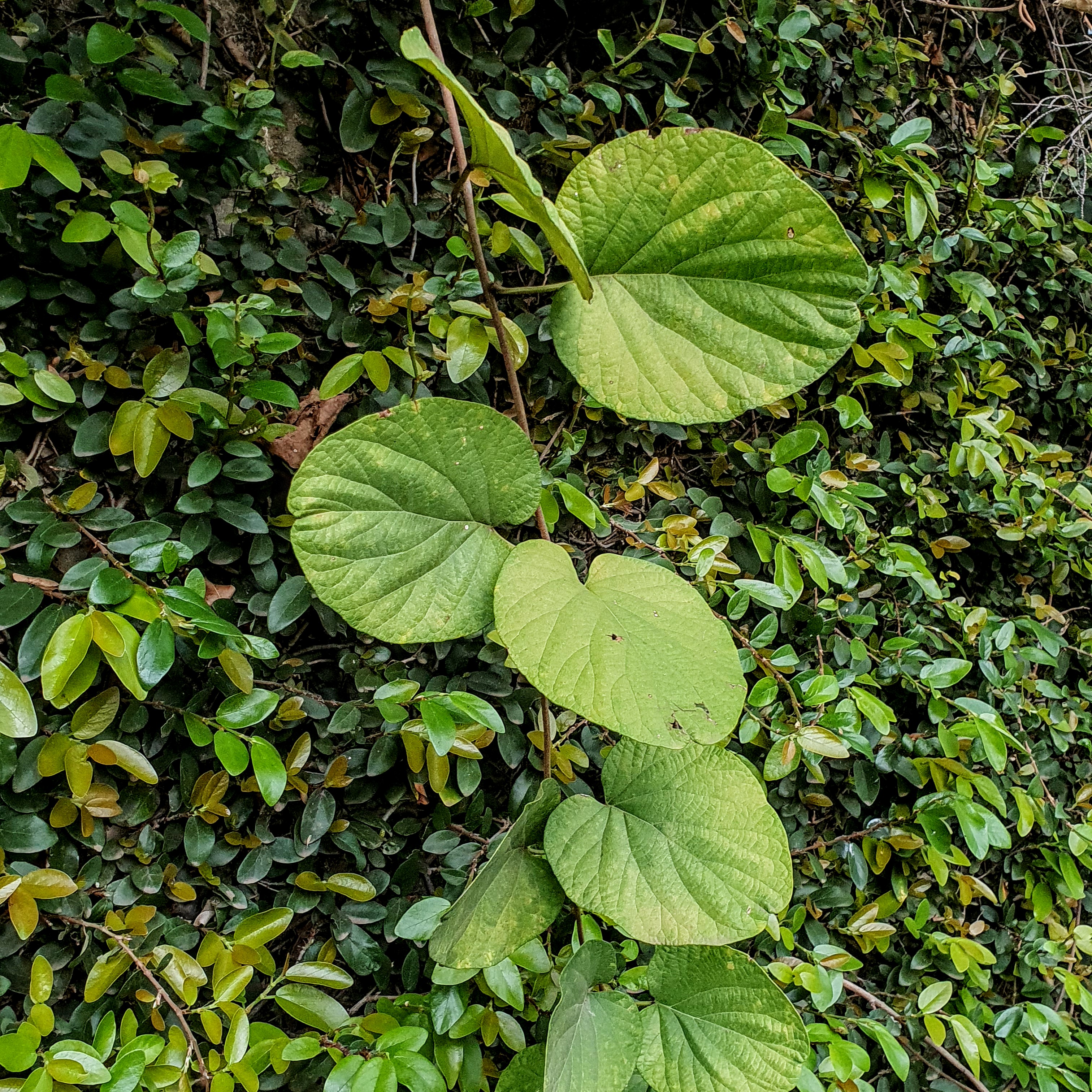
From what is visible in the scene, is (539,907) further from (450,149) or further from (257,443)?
(450,149)

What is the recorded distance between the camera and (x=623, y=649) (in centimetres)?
50

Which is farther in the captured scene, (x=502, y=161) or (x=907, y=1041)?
(x=907, y=1041)

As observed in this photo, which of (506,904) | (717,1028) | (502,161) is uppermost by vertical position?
(502,161)

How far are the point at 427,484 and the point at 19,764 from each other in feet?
1.62

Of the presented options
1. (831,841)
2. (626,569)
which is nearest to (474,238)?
(626,569)

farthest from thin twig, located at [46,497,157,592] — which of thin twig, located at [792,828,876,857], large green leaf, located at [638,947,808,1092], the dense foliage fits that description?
thin twig, located at [792,828,876,857]

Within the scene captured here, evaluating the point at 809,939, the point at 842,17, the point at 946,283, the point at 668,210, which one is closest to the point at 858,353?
the point at 946,283

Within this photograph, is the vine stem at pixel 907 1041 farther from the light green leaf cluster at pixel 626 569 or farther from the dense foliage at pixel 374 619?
the light green leaf cluster at pixel 626 569

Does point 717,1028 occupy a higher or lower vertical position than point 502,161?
lower

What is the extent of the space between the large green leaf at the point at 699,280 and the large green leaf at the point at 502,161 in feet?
0.27

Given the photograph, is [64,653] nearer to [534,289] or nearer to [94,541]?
[94,541]

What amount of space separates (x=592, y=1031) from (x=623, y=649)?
368mm

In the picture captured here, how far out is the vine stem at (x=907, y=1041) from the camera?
46.2 inches

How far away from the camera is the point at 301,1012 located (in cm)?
79
